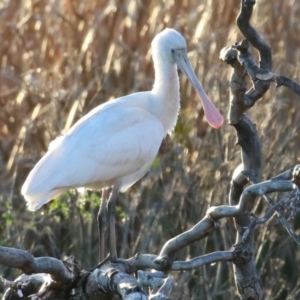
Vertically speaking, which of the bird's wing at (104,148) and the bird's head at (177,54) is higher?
the bird's head at (177,54)

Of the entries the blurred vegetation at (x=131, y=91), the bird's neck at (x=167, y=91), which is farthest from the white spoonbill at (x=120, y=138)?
the blurred vegetation at (x=131, y=91)

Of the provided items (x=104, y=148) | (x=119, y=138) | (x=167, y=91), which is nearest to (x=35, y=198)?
(x=104, y=148)

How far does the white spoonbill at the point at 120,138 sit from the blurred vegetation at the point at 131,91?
1.09m

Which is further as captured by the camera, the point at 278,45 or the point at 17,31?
the point at 17,31

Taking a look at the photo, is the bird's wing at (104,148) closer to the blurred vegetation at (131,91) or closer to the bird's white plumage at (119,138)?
the bird's white plumage at (119,138)

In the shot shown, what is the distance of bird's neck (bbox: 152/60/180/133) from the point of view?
6.11m

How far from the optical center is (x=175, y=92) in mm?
6180

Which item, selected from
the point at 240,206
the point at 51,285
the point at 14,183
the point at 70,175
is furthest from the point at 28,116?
the point at 240,206

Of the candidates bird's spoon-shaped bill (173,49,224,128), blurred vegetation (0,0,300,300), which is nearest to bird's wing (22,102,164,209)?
bird's spoon-shaped bill (173,49,224,128)

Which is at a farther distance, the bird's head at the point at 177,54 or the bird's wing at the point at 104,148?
the bird's head at the point at 177,54

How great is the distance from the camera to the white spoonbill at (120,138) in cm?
566

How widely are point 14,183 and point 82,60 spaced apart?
4.28ft

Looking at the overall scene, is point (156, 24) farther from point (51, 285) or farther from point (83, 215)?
point (51, 285)

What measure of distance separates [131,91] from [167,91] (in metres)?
1.86
